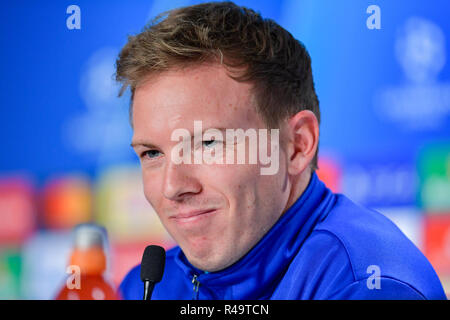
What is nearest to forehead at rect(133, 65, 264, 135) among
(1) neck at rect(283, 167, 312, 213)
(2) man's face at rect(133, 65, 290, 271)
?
(2) man's face at rect(133, 65, 290, 271)

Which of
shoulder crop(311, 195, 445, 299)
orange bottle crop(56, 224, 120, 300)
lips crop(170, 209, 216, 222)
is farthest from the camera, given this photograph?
orange bottle crop(56, 224, 120, 300)

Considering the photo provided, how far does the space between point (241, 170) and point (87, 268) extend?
0.55m

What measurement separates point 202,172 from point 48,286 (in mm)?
1221

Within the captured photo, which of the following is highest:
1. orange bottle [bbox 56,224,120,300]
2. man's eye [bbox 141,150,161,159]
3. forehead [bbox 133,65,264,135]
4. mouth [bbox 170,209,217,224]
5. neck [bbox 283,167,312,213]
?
forehead [bbox 133,65,264,135]

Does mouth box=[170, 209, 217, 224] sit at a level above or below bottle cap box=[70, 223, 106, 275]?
above

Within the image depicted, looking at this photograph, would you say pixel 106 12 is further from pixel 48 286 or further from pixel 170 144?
pixel 170 144

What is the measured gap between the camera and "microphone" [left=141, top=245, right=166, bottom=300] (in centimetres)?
94

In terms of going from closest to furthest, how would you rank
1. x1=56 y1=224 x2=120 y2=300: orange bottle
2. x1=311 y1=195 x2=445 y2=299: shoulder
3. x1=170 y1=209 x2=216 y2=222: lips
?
x1=311 y1=195 x2=445 y2=299: shoulder → x1=170 y1=209 x2=216 y2=222: lips → x1=56 y1=224 x2=120 y2=300: orange bottle

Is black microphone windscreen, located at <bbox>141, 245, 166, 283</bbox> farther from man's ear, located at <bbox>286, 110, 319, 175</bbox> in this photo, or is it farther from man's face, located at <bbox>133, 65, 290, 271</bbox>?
man's ear, located at <bbox>286, 110, 319, 175</bbox>

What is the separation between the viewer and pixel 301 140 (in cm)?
103

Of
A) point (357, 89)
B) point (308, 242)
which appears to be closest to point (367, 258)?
point (308, 242)

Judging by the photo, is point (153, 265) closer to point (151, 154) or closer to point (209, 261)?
point (209, 261)

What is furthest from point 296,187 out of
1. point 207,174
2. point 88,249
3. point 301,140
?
point 88,249

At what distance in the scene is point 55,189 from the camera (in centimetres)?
201
